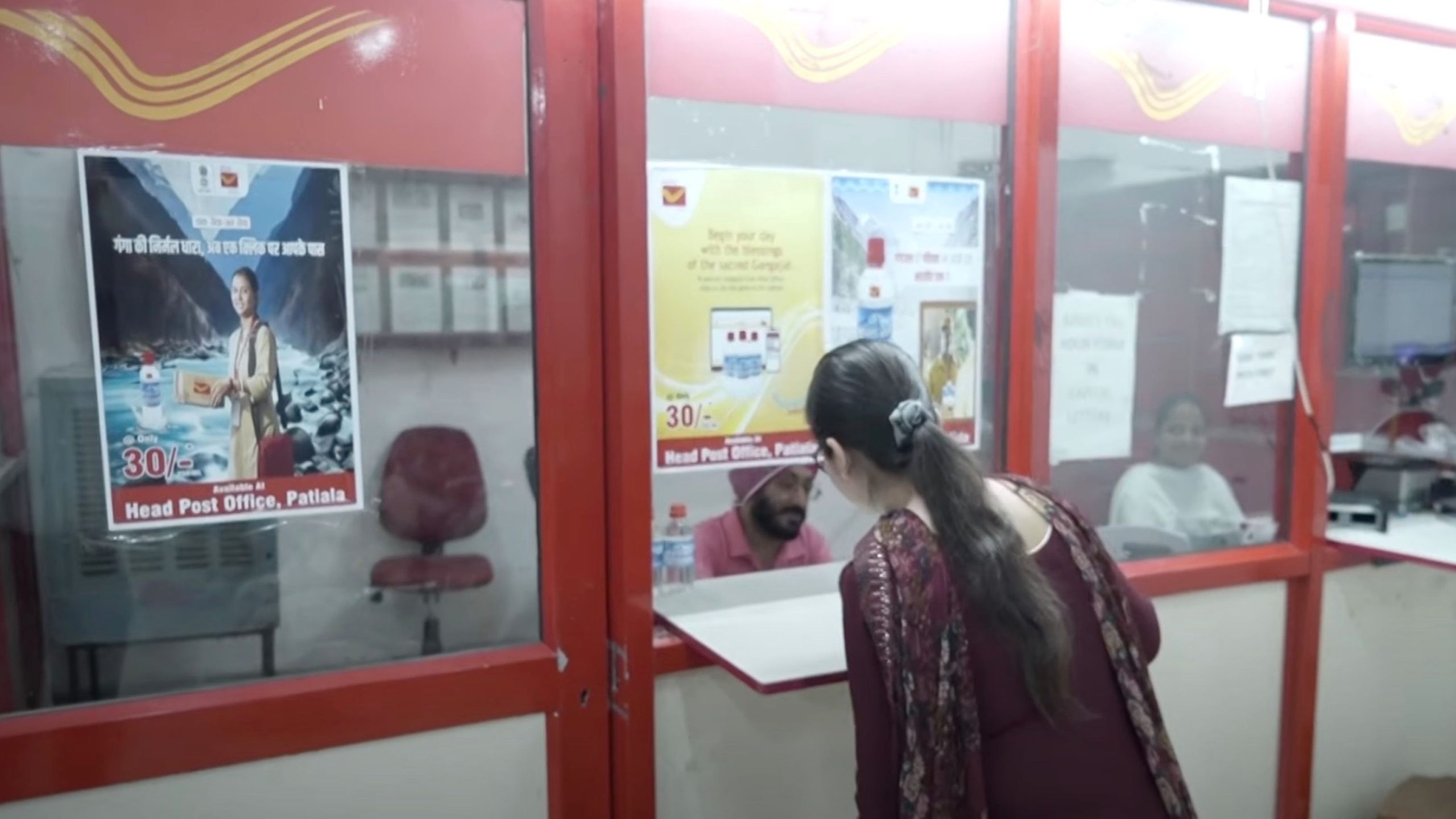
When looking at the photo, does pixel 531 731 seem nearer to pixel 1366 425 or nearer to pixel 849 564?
pixel 849 564

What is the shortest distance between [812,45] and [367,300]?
956 millimetres

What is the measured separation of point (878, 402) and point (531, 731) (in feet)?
2.88

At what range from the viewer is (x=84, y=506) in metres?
1.49

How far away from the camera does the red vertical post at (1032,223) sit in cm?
205

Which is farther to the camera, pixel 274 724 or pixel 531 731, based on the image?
pixel 531 731

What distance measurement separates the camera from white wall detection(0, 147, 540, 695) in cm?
143

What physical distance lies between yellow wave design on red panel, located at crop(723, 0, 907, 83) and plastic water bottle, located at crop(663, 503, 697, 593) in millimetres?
881

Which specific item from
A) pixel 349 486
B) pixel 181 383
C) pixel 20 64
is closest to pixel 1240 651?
pixel 349 486

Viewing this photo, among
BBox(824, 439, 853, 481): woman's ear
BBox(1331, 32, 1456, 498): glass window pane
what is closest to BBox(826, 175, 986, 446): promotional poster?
BBox(824, 439, 853, 481): woman's ear

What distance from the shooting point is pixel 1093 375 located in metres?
2.32

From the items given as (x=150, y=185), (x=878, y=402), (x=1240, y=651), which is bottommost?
(x=1240, y=651)

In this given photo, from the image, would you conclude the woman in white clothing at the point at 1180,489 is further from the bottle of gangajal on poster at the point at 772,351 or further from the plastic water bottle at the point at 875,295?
the bottle of gangajal on poster at the point at 772,351

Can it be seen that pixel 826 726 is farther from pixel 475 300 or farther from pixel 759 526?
pixel 475 300

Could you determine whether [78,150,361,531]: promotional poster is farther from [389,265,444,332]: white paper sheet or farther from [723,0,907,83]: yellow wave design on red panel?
[723,0,907,83]: yellow wave design on red panel
